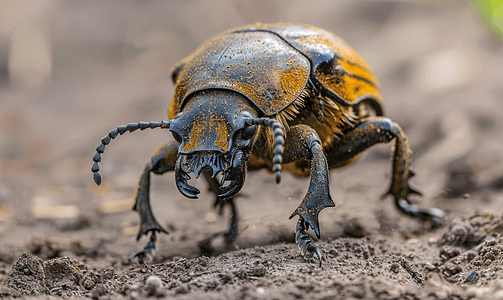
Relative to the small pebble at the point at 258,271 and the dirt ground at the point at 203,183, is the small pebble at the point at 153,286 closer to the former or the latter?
the dirt ground at the point at 203,183

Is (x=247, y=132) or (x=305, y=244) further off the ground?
(x=247, y=132)

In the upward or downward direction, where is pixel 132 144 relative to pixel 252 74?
upward

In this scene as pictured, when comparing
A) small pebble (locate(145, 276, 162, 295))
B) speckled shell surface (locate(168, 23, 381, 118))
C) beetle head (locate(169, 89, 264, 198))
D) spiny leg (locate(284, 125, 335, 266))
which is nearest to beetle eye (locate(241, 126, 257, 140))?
beetle head (locate(169, 89, 264, 198))

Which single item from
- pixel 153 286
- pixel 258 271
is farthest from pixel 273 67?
pixel 153 286

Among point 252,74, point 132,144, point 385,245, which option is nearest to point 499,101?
point 385,245

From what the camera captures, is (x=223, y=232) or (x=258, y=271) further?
(x=223, y=232)

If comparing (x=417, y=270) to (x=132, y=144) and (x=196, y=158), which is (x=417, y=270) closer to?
(x=196, y=158)

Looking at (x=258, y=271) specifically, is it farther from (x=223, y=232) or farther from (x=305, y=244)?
(x=223, y=232)
